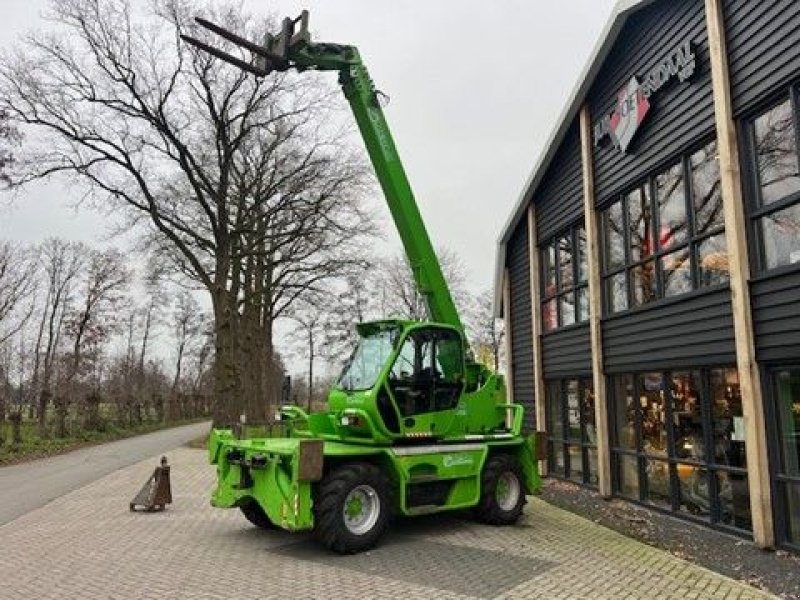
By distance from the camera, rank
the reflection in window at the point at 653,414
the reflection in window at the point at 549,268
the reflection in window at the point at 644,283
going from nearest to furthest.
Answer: the reflection in window at the point at 653,414, the reflection in window at the point at 644,283, the reflection in window at the point at 549,268

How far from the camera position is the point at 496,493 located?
9516 mm

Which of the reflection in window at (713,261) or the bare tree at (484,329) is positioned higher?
the bare tree at (484,329)

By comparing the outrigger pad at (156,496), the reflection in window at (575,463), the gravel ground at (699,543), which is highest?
the reflection in window at (575,463)

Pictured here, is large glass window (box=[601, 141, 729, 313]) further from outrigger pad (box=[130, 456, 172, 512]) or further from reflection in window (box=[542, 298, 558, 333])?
outrigger pad (box=[130, 456, 172, 512])

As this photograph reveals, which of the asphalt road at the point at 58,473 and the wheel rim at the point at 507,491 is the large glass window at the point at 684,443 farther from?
the asphalt road at the point at 58,473

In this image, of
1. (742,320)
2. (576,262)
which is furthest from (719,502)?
(576,262)

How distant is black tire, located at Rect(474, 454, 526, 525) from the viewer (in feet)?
30.8

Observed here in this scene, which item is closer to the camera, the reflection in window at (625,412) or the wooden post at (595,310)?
the reflection in window at (625,412)

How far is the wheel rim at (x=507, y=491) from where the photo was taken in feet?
31.3

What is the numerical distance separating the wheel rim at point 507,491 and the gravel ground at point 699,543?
3.61 feet

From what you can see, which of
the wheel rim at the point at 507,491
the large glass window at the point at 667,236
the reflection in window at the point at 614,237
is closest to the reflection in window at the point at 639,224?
the large glass window at the point at 667,236

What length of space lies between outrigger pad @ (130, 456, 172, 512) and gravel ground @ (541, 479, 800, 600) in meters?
6.14

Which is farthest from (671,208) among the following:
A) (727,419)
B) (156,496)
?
(156,496)

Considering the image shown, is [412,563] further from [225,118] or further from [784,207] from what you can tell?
[225,118]
